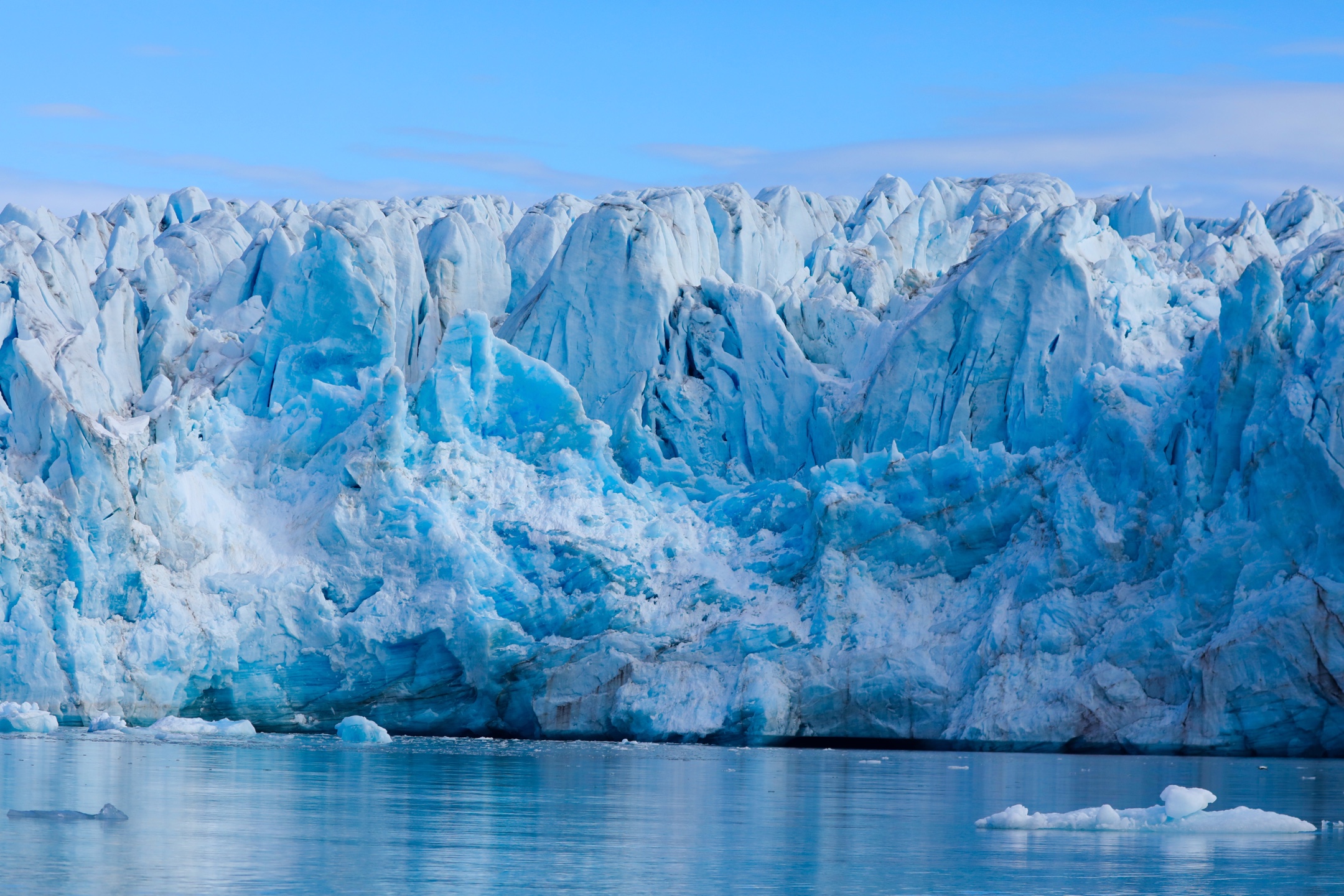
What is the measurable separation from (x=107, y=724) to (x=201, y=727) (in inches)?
52.7

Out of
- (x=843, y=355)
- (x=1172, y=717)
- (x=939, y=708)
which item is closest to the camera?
(x=1172, y=717)

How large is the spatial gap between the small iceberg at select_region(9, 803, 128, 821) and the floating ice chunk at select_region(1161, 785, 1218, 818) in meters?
7.82

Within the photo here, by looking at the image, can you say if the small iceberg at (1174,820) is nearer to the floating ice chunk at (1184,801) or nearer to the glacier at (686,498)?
the floating ice chunk at (1184,801)

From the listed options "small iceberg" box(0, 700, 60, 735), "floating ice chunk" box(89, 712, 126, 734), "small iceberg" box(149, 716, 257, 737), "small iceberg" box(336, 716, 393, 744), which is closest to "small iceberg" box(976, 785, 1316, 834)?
"small iceberg" box(336, 716, 393, 744)

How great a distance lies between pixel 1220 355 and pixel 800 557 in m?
7.13

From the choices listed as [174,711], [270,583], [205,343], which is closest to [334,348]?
[205,343]

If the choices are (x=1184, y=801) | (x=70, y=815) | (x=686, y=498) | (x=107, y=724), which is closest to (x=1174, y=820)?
(x=1184, y=801)

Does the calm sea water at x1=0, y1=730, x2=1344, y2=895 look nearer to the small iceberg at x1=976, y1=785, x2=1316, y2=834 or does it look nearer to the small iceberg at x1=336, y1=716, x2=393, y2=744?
the small iceberg at x1=976, y1=785, x2=1316, y2=834

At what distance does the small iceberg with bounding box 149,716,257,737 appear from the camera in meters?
26.1

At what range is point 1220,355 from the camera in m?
26.2

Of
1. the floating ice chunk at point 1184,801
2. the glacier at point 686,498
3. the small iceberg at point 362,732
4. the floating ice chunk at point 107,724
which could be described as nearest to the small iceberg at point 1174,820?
the floating ice chunk at point 1184,801

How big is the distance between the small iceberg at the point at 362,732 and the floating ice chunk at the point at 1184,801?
14517 millimetres

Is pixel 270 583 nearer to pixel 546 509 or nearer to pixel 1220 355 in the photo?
pixel 546 509

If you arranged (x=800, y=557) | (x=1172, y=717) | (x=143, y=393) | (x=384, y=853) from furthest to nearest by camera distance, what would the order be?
(x=143, y=393), (x=800, y=557), (x=1172, y=717), (x=384, y=853)
